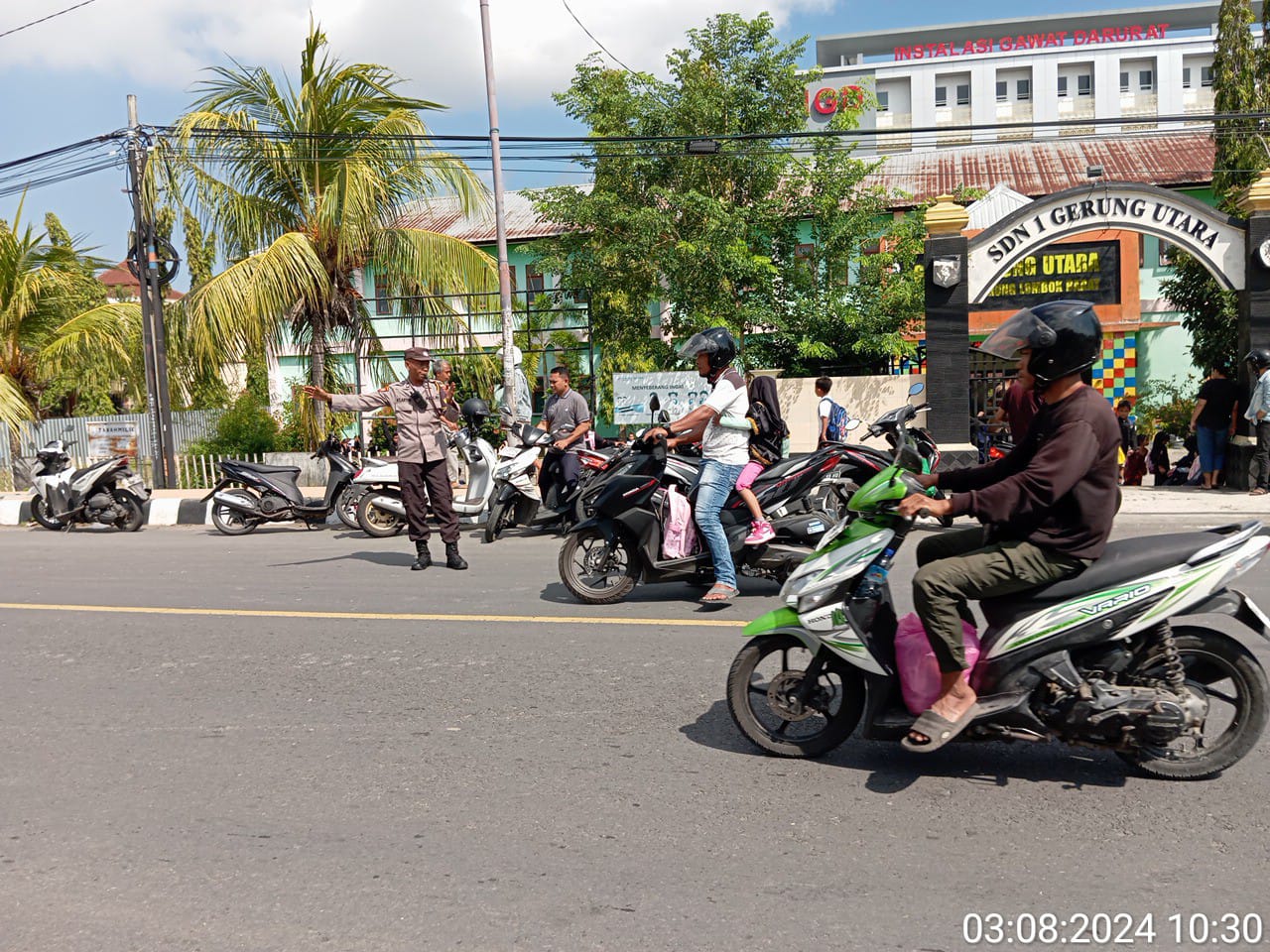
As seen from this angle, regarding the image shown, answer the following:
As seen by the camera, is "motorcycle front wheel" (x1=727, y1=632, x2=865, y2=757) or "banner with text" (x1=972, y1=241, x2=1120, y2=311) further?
"banner with text" (x1=972, y1=241, x2=1120, y2=311)

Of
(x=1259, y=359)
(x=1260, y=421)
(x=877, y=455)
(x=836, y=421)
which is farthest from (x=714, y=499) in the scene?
(x=1259, y=359)

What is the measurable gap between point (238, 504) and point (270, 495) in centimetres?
37

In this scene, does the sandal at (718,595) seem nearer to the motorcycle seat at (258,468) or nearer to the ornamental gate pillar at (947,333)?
the motorcycle seat at (258,468)

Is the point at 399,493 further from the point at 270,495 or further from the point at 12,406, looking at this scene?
the point at 12,406

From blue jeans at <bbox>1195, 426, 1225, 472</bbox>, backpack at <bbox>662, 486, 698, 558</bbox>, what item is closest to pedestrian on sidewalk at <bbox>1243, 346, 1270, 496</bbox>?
blue jeans at <bbox>1195, 426, 1225, 472</bbox>

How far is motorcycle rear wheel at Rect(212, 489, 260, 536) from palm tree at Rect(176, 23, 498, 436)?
4.63 meters

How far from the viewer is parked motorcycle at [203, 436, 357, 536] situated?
12.1 meters

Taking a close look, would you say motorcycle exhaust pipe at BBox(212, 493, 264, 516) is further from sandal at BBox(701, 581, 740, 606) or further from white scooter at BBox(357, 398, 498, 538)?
sandal at BBox(701, 581, 740, 606)

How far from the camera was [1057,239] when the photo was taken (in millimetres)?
15211

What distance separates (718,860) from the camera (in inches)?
134

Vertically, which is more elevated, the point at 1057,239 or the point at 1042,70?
the point at 1042,70

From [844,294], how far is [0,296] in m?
15.3

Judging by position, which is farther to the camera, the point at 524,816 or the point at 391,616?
the point at 391,616

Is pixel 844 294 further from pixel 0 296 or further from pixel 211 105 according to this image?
pixel 0 296
